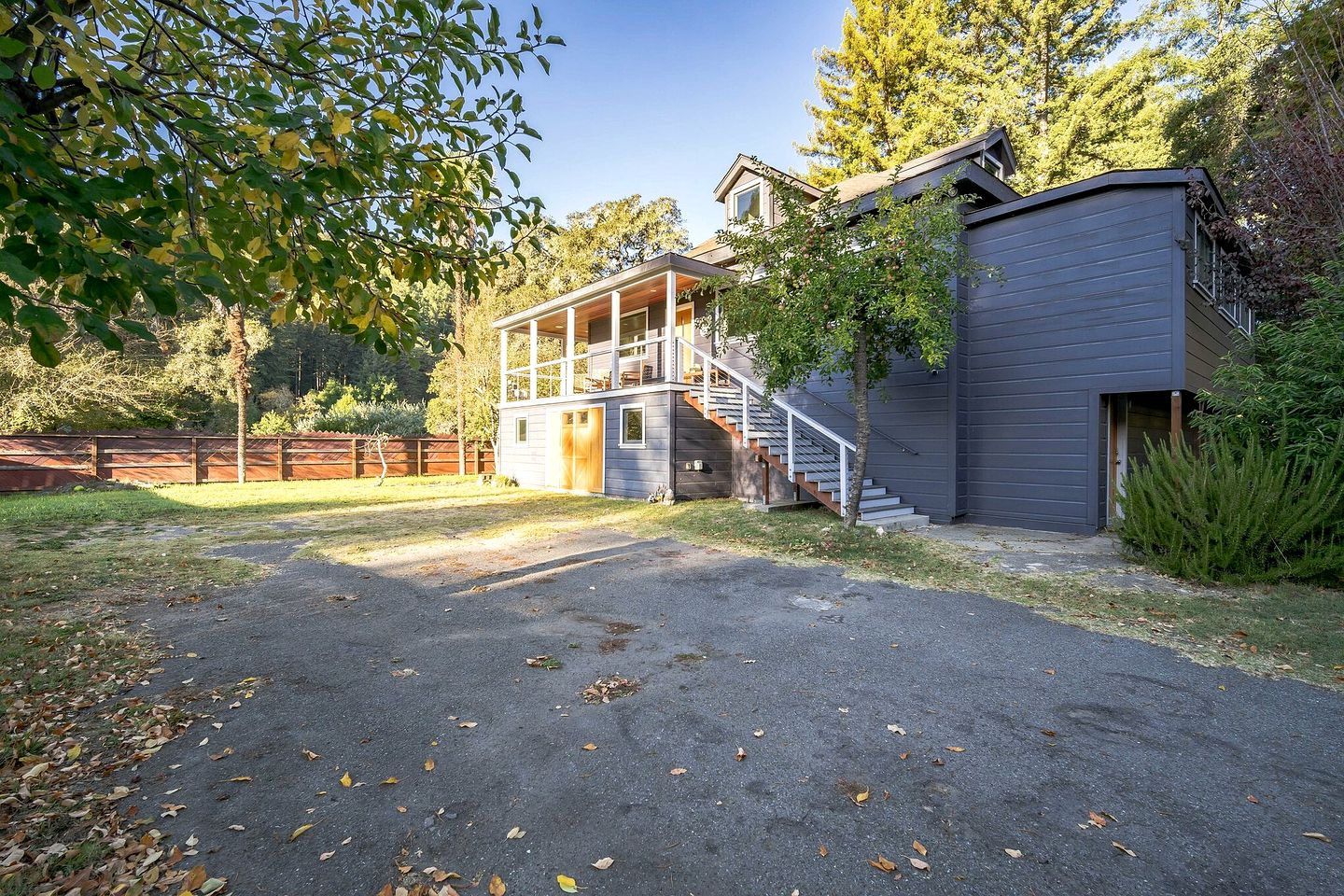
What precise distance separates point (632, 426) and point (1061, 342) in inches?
331

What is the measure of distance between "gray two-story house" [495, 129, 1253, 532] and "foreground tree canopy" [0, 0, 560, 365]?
6177 millimetres

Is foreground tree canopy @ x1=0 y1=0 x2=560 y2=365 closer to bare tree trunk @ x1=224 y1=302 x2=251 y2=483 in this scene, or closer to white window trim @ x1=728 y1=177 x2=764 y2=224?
white window trim @ x1=728 y1=177 x2=764 y2=224

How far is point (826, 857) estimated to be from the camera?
2152mm

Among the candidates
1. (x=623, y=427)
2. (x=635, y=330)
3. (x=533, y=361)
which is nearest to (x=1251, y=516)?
(x=623, y=427)

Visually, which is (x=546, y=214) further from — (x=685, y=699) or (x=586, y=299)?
(x=586, y=299)

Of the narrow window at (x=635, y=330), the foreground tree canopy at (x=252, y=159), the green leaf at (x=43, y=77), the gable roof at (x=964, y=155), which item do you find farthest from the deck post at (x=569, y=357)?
the green leaf at (x=43, y=77)

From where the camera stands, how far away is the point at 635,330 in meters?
16.6

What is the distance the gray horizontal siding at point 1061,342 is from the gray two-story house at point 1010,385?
20 millimetres

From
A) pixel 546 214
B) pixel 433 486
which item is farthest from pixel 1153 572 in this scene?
pixel 433 486

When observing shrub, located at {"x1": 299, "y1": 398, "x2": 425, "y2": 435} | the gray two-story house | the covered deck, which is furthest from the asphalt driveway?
shrub, located at {"x1": 299, "y1": 398, "x2": 425, "y2": 435}

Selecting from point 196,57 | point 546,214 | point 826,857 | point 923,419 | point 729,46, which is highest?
point 729,46

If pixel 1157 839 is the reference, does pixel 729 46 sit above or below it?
above

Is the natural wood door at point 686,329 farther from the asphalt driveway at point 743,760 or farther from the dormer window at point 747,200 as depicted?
the asphalt driveway at point 743,760

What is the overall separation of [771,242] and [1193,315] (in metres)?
7.00
